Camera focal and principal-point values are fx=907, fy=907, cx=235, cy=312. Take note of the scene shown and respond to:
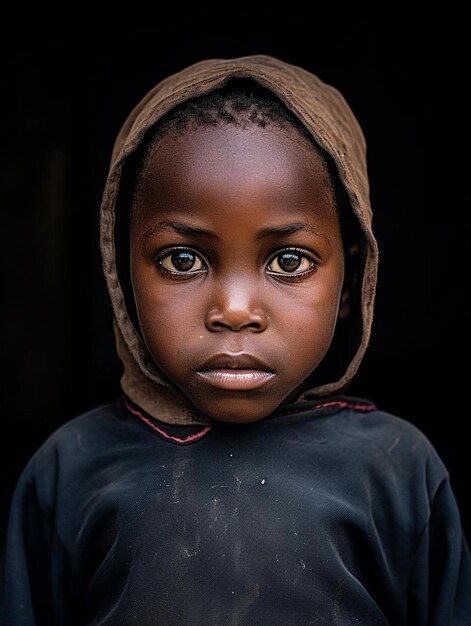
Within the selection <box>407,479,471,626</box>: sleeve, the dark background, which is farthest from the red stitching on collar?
the dark background

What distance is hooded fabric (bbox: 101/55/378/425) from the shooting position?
1.51m

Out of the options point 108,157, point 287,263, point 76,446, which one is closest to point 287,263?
point 287,263

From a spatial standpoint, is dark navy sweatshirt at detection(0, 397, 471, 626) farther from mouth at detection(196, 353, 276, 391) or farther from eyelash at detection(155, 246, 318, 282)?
eyelash at detection(155, 246, 318, 282)

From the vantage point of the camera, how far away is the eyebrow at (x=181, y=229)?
144 centimetres

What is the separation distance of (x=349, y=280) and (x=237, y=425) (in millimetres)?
355

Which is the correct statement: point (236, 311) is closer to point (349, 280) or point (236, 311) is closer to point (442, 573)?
point (349, 280)

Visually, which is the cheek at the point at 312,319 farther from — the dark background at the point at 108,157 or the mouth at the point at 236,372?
the dark background at the point at 108,157

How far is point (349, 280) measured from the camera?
173 centimetres

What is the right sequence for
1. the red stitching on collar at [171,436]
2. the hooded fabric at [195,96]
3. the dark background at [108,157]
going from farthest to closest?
1. the dark background at [108,157]
2. the red stitching on collar at [171,436]
3. the hooded fabric at [195,96]

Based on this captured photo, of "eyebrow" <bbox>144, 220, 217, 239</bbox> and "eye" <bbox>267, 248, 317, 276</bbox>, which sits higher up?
"eyebrow" <bbox>144, 220, 217, 239</bbox>

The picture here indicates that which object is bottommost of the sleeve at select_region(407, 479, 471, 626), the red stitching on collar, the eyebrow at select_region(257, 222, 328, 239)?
the sleeve at select_region(407, 479, 471, 626)

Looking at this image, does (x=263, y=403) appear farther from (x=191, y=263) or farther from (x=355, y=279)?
(x=355, y=279)

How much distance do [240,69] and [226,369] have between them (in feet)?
1.64

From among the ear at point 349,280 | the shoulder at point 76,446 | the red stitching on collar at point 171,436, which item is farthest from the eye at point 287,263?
the shoulder at point 76,446
